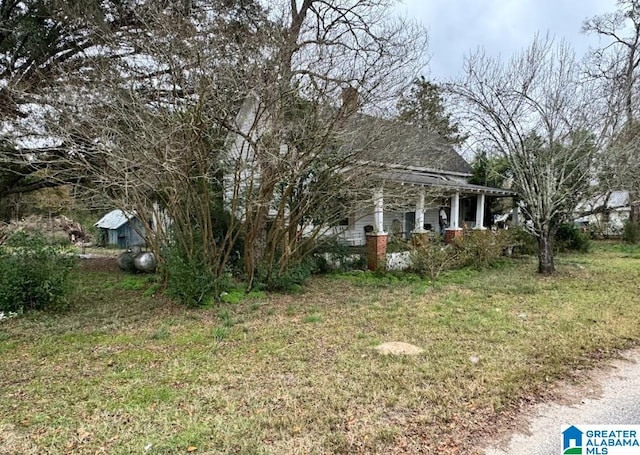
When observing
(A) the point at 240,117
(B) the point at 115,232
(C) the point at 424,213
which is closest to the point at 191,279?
(A) the point at 240,117

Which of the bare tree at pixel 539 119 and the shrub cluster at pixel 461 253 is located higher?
the bare tree at pixel 539 119

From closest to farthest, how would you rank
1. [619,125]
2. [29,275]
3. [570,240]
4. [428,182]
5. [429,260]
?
[29,275] → [619,125] → [429,260] → [428,182] → [570,240]

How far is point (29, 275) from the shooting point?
6773mm

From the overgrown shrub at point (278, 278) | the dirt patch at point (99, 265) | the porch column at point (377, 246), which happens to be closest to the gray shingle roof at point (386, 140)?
the porch column at point (377, 246)

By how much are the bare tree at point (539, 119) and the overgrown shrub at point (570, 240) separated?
6.69 metres

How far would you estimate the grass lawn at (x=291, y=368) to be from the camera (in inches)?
121

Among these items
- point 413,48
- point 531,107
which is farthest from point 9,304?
point 531,107

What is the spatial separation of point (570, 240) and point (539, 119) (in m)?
8.57

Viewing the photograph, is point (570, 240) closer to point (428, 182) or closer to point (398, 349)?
point (428, 182)

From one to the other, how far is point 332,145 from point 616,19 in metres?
22.1

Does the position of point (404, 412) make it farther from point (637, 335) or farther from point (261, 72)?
point (261, 72)

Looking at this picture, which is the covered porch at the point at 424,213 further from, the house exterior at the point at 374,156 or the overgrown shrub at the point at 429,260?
the overgrown shrub at the point at 429,260

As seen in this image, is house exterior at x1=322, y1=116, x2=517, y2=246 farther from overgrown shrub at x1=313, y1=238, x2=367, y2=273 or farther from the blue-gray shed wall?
the blue-gray shed wall

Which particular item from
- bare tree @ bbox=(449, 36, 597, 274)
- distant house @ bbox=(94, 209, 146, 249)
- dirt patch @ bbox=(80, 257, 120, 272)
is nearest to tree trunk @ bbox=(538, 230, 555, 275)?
bare tree @ bbox=(449, 36, 597, 274)
